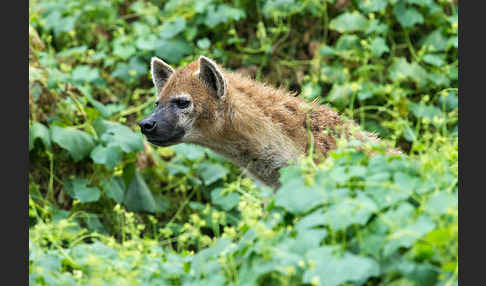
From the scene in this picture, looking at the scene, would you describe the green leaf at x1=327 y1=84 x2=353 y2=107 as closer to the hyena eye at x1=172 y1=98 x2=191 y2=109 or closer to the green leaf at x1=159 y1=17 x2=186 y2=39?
the green leaf at x1=159 y1=17 x2=186 y2=39

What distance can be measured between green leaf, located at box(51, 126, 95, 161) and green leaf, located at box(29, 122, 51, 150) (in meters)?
0.05

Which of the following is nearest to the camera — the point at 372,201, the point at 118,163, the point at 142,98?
the point at 372,201

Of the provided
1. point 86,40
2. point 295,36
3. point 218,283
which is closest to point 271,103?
point 218,283

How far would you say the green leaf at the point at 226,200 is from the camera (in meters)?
6.52

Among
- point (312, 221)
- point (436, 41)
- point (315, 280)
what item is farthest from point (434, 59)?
point (315, 280)

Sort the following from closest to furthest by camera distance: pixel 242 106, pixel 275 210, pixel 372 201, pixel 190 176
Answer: pixel 372 201 < pixel 275 210 < pixel 242 106 < pixel 190 176

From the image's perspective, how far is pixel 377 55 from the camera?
768cm

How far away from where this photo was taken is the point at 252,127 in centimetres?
533

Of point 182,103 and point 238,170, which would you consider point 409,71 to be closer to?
point 238,170

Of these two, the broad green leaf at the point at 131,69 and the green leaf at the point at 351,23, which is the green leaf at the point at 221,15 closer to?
the broad green leaf at the point at 131,69

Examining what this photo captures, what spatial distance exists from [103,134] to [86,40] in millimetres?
2592

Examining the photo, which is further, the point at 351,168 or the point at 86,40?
the point at 86,40

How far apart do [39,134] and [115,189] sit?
846 millimetres

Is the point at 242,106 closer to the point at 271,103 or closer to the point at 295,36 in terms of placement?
the point at 271,103
